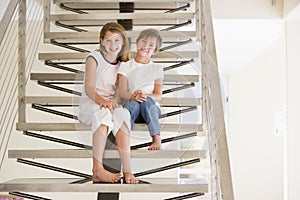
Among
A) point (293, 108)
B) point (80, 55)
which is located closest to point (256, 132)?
point (293, 108)

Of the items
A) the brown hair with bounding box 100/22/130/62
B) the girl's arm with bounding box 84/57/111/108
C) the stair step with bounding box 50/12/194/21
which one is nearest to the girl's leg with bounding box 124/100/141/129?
the girl's arm with bounding box 84/57/111/108

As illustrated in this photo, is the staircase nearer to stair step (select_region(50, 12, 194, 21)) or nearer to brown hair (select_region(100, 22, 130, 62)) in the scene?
stair step (select_region(50, 12, 194, 21))

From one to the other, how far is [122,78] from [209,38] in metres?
0.44

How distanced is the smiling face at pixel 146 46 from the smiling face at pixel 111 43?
0.34 ft

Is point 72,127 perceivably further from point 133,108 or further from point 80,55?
point 80,55

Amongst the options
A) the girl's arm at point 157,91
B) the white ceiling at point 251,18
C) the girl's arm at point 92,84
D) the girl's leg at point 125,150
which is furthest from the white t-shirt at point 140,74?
the white ceiling at point 251,18

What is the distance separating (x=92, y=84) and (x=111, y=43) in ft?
0.77

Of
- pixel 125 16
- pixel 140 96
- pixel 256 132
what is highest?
pixel 125 16

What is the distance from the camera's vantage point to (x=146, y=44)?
270 cm

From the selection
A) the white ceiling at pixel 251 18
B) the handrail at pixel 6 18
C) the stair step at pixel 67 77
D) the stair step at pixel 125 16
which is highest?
the white ceiling at pixel 251 18

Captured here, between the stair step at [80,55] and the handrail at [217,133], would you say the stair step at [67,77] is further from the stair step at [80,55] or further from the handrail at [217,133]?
the handrail at [217,133]

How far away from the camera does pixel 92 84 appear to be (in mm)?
2518

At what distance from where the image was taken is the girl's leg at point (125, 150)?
2396 mm

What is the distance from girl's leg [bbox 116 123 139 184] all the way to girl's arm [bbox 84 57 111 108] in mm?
131
